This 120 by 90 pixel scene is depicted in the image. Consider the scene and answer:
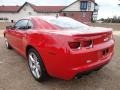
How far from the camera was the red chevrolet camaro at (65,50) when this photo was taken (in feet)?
11.2

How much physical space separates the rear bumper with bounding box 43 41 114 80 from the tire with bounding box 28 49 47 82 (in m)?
0.26

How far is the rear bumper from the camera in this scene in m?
3.41

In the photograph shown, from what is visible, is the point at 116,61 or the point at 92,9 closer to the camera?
the point at 116,61

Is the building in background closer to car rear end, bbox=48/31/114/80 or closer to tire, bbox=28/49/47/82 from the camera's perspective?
tire, bbox=28/49/47/82

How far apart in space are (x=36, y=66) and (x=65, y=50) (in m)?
1.18

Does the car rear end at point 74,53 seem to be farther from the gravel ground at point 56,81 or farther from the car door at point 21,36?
the car door at point 21,36

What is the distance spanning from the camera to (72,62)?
342 centimetres

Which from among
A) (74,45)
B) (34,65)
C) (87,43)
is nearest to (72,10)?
(34,65)

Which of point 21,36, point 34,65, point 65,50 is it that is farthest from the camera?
point 21,36

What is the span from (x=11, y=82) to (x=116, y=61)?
10.6 ft

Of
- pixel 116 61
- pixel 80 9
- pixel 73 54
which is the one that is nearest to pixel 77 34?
pixel 73 54

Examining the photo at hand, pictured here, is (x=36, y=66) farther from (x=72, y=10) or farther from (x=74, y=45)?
(x=72, y=10)

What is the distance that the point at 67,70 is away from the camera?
345 centimetres

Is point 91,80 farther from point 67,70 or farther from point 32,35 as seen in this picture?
point 32,35
